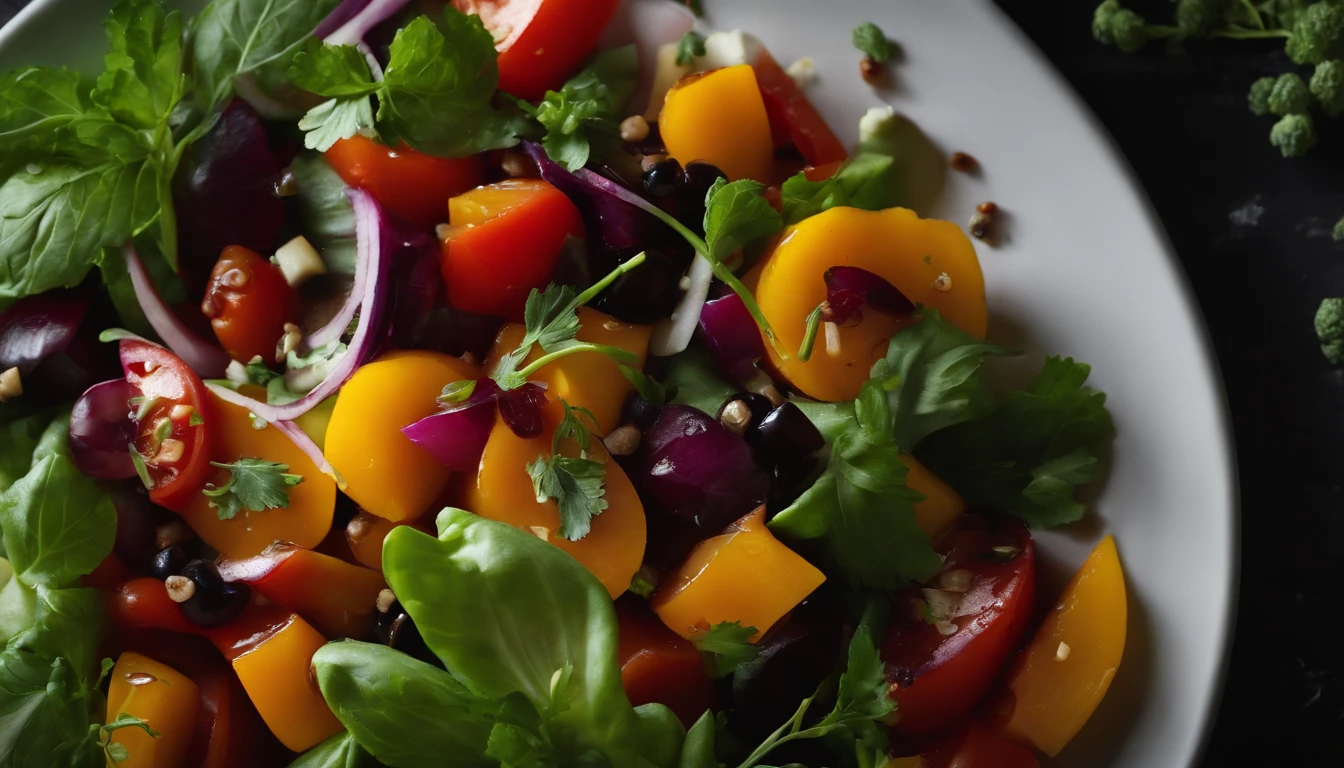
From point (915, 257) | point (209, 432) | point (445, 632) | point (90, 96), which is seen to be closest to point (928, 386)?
point (915, 257)

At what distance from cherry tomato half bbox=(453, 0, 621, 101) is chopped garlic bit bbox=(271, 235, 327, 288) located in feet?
1.38

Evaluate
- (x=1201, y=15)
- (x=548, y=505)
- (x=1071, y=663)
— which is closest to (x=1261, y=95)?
(x=1201, y=15)

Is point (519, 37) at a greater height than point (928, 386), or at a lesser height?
greater

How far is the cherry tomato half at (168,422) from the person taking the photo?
5.12 feet

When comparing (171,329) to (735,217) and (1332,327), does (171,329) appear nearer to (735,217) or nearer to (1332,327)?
(735,217)

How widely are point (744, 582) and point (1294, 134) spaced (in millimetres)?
1264

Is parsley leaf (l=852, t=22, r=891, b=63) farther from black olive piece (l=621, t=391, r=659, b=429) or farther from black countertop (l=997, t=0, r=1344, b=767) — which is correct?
black olive piece (l=621, t=391, r=659, b=429)

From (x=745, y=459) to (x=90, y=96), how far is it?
117cm

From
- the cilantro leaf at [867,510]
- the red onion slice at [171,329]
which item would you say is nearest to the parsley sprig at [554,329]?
the cilantro leaf at [867,510]

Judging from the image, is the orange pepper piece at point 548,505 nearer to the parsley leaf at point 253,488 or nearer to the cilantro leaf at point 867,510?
the cilantro leaf at point 867,510

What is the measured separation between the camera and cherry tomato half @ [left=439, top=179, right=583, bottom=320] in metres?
1.56

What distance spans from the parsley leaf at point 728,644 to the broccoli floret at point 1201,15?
1370mm

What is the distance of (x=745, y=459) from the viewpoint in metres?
1.45

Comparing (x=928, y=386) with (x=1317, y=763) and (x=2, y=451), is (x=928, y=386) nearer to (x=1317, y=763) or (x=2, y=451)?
(x=1317, y=763)
